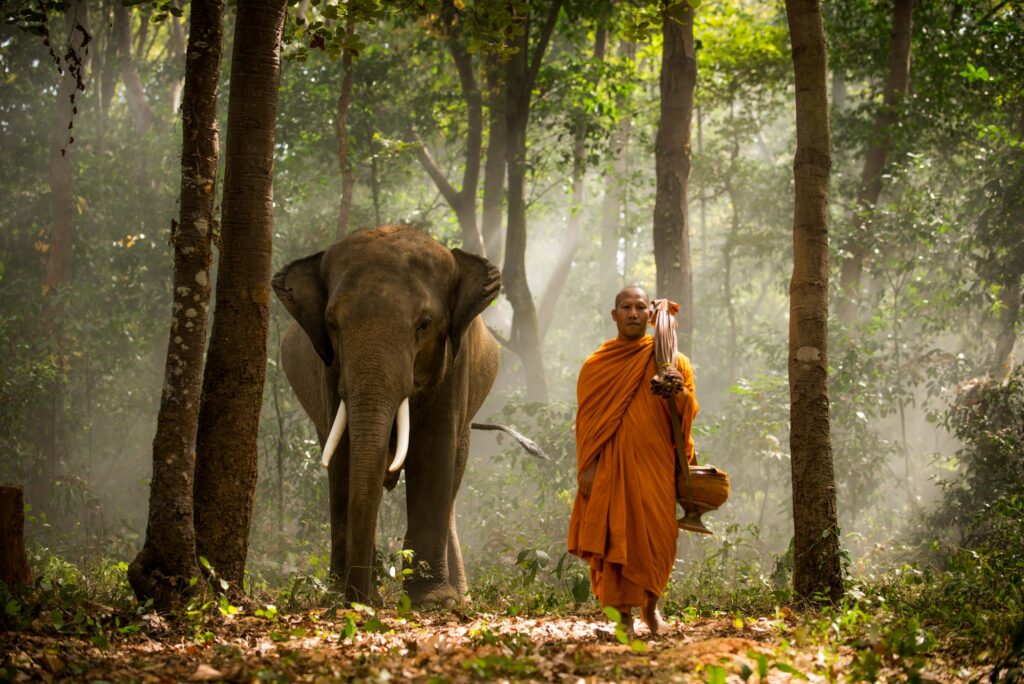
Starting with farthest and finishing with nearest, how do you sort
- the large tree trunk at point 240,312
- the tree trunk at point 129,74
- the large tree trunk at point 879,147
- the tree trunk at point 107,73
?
the tree trunk at point 107,73, the tree trunk at point 129,74, the large tree trunk at point 879,147, the large tree trunk at point 240,312

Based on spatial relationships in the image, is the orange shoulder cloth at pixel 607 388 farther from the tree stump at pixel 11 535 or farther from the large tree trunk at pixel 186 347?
the tree stump at pixel 11 535

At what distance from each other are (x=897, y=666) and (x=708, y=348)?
88.2ft

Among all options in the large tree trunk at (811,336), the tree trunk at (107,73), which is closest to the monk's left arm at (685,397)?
the large tree trunk at (811,336)

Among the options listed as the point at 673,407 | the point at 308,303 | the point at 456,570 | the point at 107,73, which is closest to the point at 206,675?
the point at 673,407

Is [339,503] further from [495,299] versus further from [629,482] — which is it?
[629,482]

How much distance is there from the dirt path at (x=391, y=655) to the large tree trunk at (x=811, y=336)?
3.03 ft

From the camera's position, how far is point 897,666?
5102 mm

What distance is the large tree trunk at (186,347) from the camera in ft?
20.4

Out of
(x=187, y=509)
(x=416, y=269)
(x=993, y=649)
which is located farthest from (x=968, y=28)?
(x=187, y=509)

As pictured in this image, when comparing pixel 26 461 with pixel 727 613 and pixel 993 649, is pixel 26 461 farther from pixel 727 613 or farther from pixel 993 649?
pixel 993 649

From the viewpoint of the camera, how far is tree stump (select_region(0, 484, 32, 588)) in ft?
20.6

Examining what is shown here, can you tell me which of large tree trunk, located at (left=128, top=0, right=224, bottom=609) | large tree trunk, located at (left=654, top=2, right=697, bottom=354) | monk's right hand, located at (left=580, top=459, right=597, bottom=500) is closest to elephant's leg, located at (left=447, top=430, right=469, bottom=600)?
monk's right hand, located at (left=580, top=459, right=597, bottom=500)

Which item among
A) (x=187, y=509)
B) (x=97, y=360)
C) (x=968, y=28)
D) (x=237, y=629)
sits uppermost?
(x=968, y=28)

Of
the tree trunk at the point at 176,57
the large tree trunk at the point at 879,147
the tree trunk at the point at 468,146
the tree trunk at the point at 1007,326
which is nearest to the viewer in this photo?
the large tree trunk at the point at 879,147
